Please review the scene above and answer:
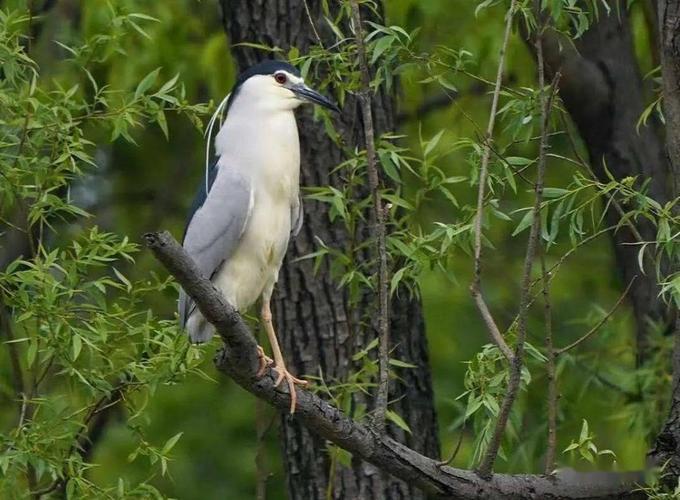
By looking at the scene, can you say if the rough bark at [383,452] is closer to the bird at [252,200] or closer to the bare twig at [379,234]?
the bare twig at [379,234]

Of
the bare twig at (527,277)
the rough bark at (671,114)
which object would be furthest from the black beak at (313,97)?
the rough bark at (671,114)

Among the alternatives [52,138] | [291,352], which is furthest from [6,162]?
[291,352]

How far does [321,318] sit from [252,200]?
2.39ft

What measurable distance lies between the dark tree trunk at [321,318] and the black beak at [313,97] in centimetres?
42

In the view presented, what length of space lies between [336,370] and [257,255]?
0.70m

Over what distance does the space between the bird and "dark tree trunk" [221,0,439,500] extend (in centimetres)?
39

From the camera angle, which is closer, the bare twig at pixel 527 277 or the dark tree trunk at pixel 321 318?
the bare twig at pixel 527 277

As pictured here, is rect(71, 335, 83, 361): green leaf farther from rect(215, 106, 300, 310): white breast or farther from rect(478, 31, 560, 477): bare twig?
rect(478, 31, 560, 477): bare twig

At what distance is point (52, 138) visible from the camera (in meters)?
3.98

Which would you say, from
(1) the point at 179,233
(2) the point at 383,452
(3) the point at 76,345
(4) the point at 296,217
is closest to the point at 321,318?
(4) the point at 296,217

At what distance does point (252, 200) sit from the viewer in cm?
406

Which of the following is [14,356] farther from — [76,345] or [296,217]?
[296,217]

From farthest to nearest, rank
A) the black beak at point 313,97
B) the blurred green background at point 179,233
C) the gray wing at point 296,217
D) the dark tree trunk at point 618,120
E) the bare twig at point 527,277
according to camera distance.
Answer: the blurred green background at point 179,233 → the dark tree trunk at point 618,120 → the gray wing at point 296,217 → the black beak at point 313,97 → the bare twig at point 527,277

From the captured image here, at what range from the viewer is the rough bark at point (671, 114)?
338cm
